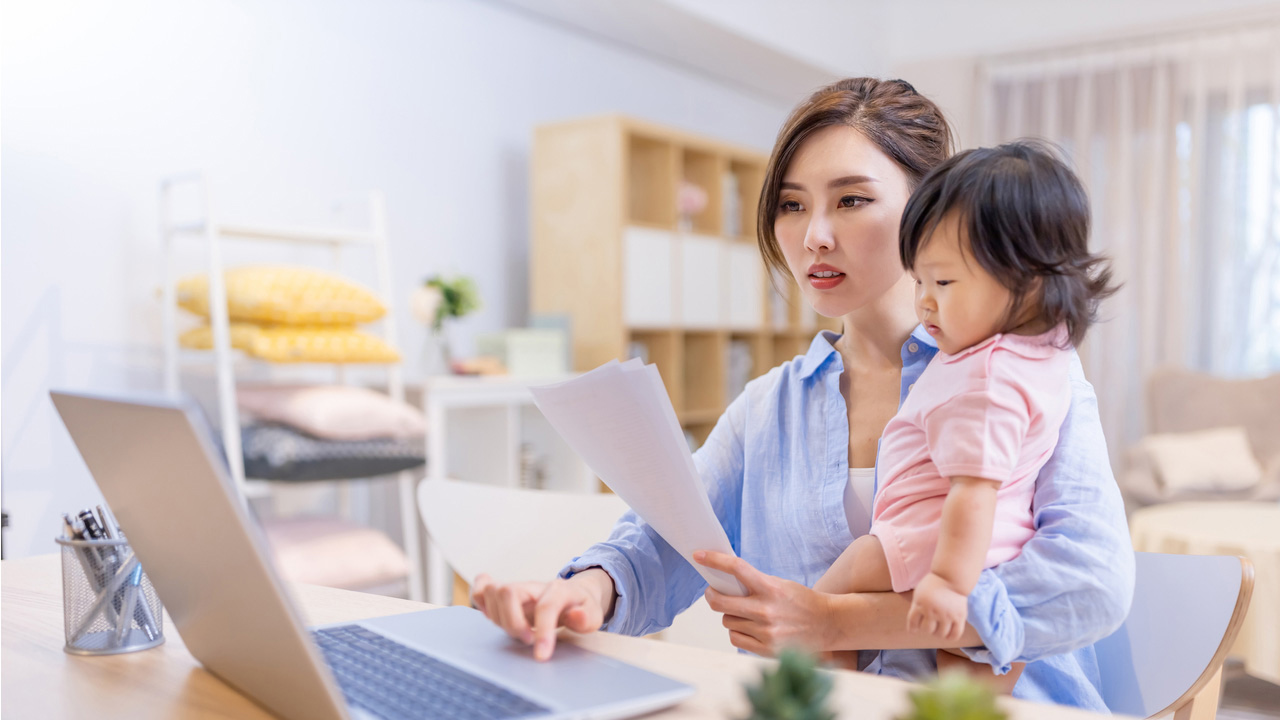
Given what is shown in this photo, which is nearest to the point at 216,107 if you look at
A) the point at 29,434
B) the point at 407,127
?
the point at 407,127

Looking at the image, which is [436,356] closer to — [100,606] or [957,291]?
[100,606]

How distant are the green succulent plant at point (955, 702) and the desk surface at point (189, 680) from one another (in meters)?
0.20

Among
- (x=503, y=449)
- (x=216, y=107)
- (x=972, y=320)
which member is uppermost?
(x=216, y=107)

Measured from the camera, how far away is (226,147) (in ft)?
9.30

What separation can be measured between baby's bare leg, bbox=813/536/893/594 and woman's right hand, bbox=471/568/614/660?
270mm

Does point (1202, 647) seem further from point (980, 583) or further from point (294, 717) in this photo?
point (294, 717)

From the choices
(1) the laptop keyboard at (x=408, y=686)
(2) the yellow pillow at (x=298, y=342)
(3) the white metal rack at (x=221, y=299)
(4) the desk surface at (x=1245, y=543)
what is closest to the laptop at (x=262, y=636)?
(1) the laptop keyboard at (x=408, y=686)

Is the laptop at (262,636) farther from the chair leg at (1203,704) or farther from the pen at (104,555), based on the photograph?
the chair leg at (1203,704)

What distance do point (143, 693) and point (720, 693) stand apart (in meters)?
0.43

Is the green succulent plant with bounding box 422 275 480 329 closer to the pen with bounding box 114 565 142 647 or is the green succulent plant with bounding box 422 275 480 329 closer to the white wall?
the white wall

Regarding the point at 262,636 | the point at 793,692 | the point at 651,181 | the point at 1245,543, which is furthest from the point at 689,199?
the point at 793,692

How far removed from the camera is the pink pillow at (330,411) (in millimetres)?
2484

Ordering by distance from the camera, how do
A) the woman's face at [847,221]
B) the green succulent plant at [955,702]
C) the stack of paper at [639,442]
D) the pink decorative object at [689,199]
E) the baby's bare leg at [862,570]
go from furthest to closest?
the pink decorative object at [689,199], the woman's face at [847,221], the baby's bare leg at [862,570], the stack of paper at [639,442], the green succulent plant at [955,702]

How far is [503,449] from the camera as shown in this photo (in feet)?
11.0
